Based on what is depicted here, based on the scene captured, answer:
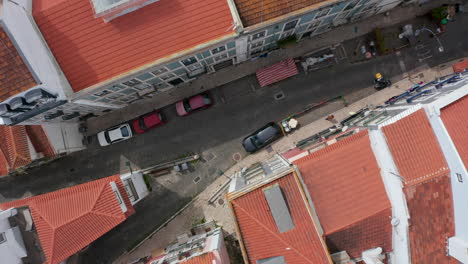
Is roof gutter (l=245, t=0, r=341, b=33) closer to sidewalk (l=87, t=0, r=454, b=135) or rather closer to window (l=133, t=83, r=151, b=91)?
sidewalk (l=87, t=0, r=454, b=135)

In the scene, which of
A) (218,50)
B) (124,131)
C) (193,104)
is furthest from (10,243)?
(218,50)

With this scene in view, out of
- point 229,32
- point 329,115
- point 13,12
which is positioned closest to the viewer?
point 13,12

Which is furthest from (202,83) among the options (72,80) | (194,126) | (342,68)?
(342,68)

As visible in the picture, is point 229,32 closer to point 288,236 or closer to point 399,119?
point 399,119

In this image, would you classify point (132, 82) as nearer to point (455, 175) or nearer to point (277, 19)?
point (277, 19)

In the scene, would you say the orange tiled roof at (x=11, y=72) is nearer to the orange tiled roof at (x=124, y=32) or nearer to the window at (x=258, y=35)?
the orange tiled roof at (x=124, y=32)

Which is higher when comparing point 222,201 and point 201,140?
point 201,140

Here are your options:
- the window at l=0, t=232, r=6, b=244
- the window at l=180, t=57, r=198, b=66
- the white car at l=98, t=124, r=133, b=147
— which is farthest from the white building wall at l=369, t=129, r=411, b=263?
the window at l=0, t=232, r=6, b=244
